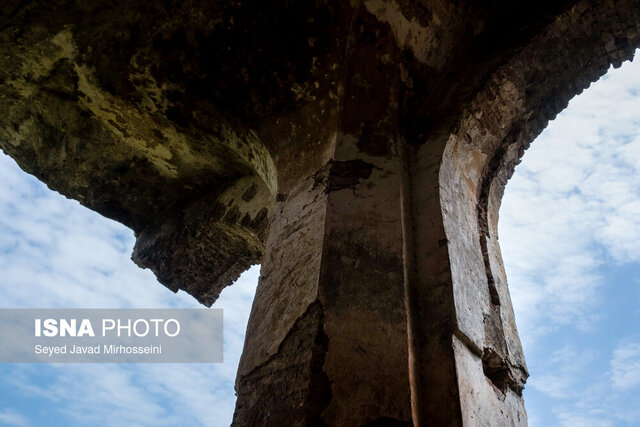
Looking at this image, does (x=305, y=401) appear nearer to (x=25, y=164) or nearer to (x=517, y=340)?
(x=517, y=340)

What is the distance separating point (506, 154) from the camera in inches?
90.8

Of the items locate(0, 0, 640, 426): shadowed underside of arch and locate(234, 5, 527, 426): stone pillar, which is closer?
locate(234, 5, 527, 426): stone pillar

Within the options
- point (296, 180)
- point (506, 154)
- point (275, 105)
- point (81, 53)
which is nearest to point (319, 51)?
point (275, 105)

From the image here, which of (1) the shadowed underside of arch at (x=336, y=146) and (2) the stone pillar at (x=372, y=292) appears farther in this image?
(1) the shadowed underside of arch at (x=336, y=146)

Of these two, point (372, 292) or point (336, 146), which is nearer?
point (372, 292)

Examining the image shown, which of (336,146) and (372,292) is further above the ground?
(336,146)

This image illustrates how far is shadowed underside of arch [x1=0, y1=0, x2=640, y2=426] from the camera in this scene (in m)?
1.47

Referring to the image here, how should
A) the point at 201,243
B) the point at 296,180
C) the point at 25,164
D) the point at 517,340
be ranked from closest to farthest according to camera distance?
the point at 517,340, the point at 296,180, the point at 25,164, the point at 201,243

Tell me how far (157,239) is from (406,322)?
8.35 feet

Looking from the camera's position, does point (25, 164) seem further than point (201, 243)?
No

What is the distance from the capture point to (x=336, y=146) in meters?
2.08

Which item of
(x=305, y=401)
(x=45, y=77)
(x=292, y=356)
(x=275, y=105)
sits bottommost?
(x=305, y=401)

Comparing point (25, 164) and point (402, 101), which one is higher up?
point (25, 164)

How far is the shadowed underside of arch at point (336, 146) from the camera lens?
1474mm
